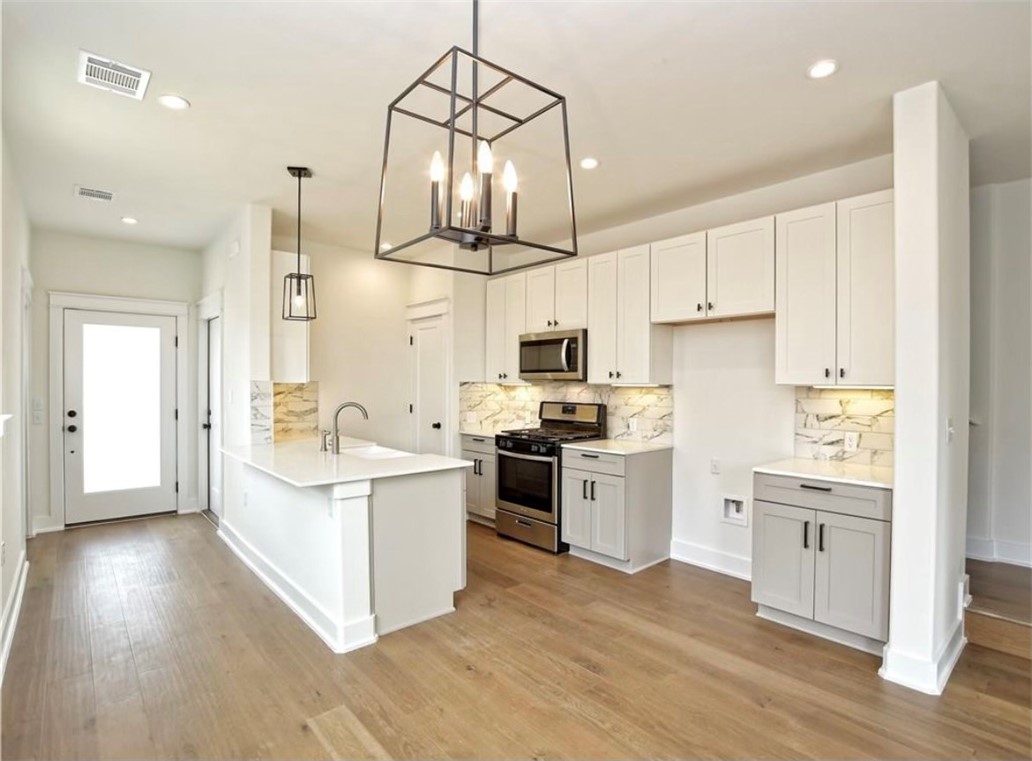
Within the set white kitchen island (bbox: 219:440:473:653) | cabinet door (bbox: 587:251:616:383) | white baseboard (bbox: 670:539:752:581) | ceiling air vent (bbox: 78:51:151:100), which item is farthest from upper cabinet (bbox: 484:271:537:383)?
ceiling air vent (bbox: 78:51:151:100)

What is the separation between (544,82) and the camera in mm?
2502

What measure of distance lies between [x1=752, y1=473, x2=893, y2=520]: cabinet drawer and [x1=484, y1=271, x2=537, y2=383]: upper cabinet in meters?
2.55

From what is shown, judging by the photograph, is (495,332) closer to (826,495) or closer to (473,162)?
(826,495)

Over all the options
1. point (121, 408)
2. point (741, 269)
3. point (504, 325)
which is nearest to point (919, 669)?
point (741, 269)

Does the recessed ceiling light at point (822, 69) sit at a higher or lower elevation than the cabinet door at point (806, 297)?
higher

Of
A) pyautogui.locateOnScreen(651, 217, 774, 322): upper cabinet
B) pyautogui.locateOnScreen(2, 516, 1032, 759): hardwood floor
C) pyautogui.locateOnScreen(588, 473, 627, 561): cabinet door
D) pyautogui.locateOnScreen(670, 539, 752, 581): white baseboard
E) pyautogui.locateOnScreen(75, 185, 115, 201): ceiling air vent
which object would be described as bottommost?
pyautogui.locateOnScreen(2, 516, 1032, 759): hardwood floor

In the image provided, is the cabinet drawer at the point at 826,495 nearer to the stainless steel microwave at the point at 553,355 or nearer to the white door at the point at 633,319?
the white door at the point at 633,319

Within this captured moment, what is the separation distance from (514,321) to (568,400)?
0.89 metres

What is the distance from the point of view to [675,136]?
305 cm

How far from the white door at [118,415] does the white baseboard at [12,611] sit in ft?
4.94

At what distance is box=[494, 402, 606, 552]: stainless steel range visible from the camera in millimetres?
4422

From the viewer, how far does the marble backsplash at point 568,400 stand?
4.44 metres

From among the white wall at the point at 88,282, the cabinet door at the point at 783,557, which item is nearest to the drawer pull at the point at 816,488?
Answer: the cabinet door at the point at 783,557

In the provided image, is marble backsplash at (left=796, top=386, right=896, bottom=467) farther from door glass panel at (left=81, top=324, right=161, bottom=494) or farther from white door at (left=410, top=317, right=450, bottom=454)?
door glass panel at (left=81, top=324, right=161, bottom=494)
